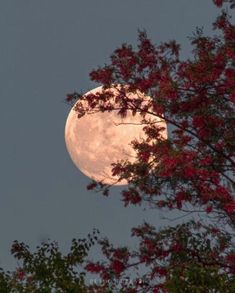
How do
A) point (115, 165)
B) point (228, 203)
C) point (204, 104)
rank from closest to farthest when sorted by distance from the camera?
1. point (228, 203)
2. point (204, 104)
3. point (115, 165)

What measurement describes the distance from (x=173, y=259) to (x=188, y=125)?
3.12 metres

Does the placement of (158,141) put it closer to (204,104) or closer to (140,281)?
(204,104)

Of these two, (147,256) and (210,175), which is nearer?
(210,175)

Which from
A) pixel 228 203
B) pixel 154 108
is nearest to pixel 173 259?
pixel 228 203

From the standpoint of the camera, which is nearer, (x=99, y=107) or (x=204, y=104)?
(x=204, y=104)

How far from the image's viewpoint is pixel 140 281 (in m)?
17.9

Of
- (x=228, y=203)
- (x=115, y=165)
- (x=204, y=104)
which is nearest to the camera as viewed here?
(x=228, y=203)

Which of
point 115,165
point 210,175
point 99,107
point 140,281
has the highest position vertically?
point 99,107

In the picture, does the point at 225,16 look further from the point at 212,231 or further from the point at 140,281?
the point at 140,281

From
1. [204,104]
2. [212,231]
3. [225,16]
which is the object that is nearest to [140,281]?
[212,231]

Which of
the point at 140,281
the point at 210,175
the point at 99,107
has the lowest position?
the point at 140,281

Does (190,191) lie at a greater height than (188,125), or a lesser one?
lesser

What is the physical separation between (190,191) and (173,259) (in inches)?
63.7

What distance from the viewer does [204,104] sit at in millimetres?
17109
